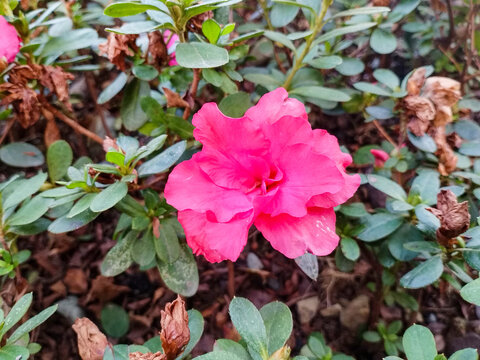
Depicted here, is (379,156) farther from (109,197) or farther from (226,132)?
(109,197)

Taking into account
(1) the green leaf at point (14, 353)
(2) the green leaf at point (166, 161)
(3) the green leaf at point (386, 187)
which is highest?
(2) the green leaf at point (166, 161)

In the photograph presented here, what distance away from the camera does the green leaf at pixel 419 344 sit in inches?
35.4

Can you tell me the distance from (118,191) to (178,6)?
0.46 m

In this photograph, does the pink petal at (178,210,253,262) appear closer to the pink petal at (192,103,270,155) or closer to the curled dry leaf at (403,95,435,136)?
the pink petal at (192,103,270,155)

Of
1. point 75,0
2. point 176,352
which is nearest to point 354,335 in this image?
point 176,352

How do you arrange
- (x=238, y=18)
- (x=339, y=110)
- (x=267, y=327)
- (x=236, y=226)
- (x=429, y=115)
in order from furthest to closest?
(x=238, y=18) → (x=339, y=110) → (x=429, y=115) → (x=267, y=327) → (x=236, y=226)

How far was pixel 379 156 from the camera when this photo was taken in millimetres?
1520

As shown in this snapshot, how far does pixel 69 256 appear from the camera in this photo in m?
1.88

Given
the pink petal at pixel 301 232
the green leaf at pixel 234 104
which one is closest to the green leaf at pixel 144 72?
the green leaf at pixel 234 104

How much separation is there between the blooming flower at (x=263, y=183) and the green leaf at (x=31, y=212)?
437mm

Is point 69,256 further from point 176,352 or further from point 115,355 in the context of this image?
point 176,352

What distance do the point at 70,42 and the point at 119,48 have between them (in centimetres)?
25

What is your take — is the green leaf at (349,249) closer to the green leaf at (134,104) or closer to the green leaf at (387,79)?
the green leaf at (387,79)

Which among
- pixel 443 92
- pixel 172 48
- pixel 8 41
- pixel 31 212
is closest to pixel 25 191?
pixel 31 212
